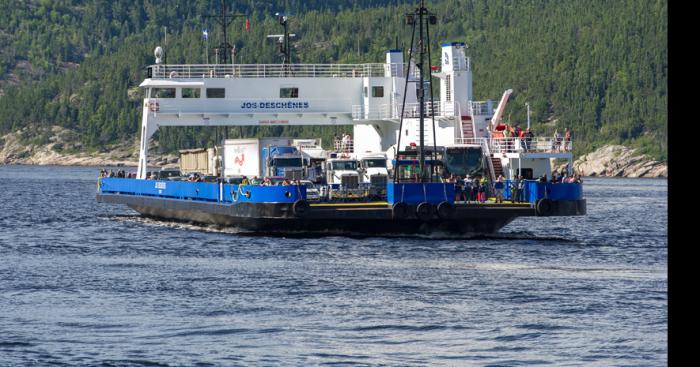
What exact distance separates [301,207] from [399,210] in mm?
3349

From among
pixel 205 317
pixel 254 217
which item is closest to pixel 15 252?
pixel 254 217

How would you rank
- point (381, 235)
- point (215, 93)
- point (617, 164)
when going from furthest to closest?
1. point (617, 164)
2. point (215, 93)
3. point (381, 235)

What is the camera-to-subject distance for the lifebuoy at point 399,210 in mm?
39000

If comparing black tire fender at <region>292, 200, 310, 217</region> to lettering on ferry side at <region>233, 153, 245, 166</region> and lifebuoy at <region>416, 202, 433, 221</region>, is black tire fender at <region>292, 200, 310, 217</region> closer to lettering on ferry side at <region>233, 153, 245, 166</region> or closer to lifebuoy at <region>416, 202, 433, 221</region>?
lifebuoy at <region>416, 202, 433, 221</region>

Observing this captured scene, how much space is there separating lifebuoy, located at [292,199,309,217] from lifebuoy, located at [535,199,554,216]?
311 inches

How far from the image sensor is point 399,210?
39.1 m

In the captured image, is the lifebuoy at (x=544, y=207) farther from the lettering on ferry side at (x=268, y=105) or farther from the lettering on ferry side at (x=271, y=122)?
the lettering on ferry side at (x=271, y=122)

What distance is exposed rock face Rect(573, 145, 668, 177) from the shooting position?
156 metres

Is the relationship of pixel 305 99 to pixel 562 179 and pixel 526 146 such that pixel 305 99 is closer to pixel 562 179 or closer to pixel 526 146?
pixel 526 146

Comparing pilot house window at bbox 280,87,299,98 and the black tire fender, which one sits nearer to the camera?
the black tire fender

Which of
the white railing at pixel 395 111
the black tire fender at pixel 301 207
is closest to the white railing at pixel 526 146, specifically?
the white railing at pixel 395 111

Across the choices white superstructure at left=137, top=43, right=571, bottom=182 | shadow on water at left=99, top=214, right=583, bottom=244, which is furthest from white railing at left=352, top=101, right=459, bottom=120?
shadow on water at left=99, top=214, right=583, bottom=244

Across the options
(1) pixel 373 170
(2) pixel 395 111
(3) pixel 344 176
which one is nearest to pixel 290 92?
(2) pixel 395 111
